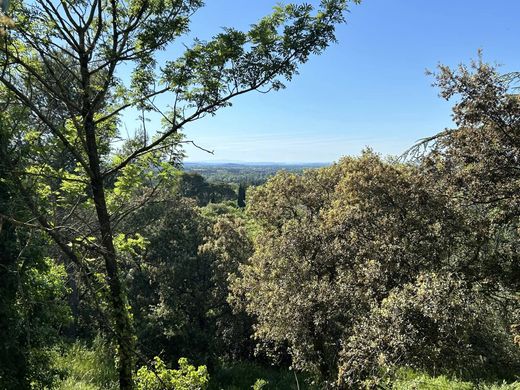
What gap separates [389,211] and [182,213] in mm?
11720

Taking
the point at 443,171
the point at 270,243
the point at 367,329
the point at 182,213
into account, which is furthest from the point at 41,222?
the point at 182,213

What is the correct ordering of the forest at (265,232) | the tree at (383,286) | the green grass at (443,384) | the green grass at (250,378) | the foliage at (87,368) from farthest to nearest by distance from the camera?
1. the green grass at (250,378)
2. the foliage at (87,368)
3. the green grass at (443,384)
4. the tree at (383,286)
5. the forest at (265,232)

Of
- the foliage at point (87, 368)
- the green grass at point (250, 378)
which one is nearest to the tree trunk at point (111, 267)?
the foliage at point (87, 368)

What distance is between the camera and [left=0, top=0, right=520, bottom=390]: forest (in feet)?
16.8

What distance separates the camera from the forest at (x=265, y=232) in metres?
5.11

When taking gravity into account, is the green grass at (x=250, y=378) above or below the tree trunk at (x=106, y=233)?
below

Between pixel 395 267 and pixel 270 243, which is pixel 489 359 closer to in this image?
pixel 395 267

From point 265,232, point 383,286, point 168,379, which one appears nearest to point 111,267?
point 168,379

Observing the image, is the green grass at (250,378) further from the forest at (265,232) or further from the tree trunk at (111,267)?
the tree trunk at (111,267)

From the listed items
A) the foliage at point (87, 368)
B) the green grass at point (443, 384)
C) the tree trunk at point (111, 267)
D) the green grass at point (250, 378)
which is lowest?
the green grass at point (250, 378)

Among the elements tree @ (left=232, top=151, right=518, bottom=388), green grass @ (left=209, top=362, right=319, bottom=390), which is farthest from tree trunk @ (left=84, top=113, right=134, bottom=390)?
green grass @ (left=209, top=362, right=319, bottom=390)

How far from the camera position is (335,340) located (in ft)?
41.5

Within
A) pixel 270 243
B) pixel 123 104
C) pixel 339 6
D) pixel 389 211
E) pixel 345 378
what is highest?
pixel 339 6

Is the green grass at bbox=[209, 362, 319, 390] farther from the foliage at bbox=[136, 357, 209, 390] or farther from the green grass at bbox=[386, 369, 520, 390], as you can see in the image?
the foliage at bbox=[136, 357, 209, 390]
